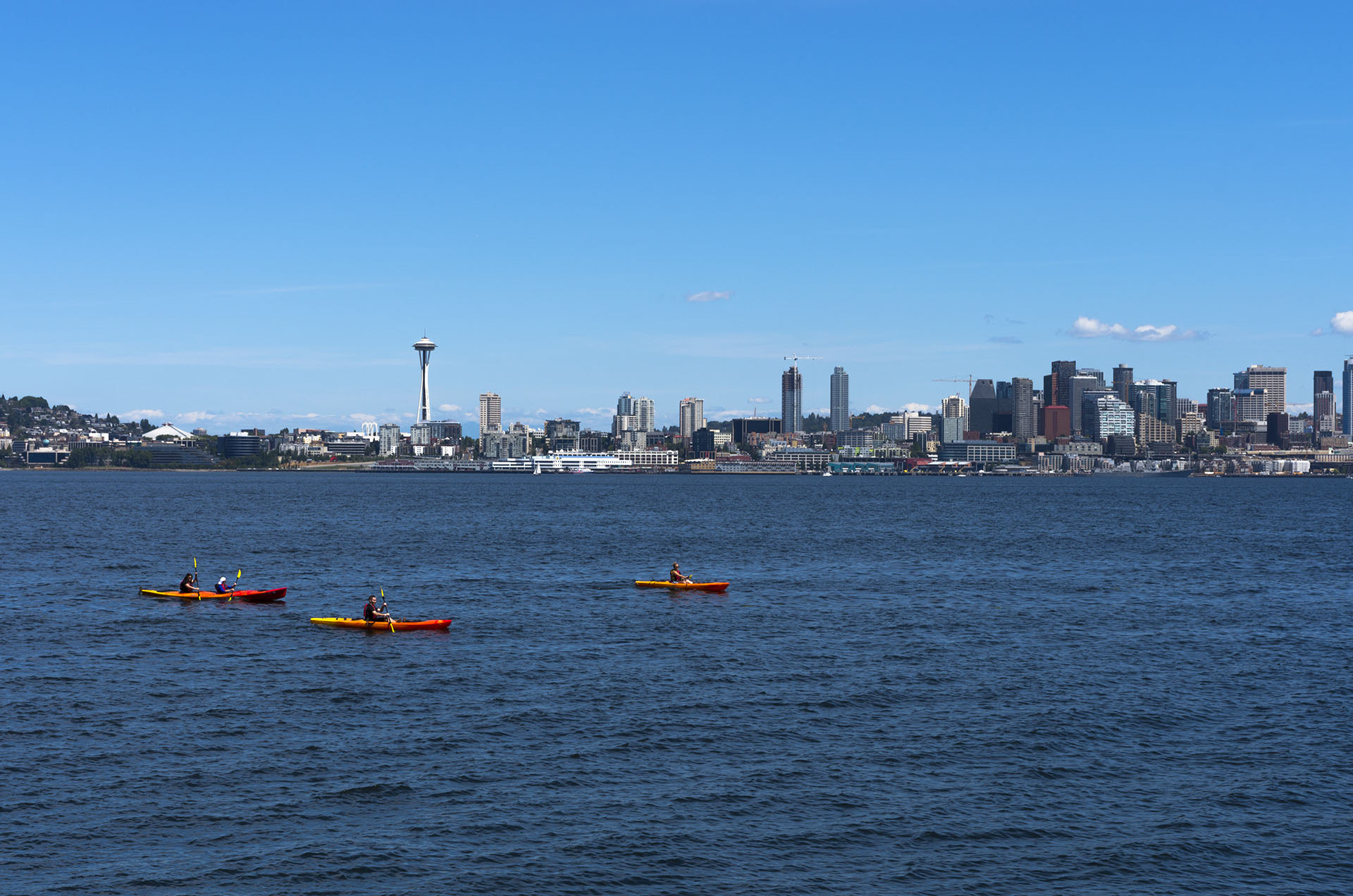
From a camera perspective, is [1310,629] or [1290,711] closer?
[1290,711]

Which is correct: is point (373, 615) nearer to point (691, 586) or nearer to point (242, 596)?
point (242, 596)

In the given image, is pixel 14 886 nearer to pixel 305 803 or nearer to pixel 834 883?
pixel 305 803

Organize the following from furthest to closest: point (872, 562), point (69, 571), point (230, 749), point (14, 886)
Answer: point (872, 562)
point (69, 571)
point (230, 749)
point (14, 886)

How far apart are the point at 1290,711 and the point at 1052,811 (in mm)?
18158

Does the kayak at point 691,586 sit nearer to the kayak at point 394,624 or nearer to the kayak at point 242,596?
the kayak at point 394,624

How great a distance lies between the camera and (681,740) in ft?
144

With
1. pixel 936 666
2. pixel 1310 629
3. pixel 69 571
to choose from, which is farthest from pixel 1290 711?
pixel 69 571

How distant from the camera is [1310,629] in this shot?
229 ft

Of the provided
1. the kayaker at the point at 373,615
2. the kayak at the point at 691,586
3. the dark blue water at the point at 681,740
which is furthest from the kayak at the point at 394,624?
the kayak at the point at 691,586

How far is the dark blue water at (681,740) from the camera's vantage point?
32438mm

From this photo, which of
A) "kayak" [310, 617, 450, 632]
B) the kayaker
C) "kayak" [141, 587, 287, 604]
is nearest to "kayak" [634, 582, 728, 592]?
"kayak" [310, 617, 450, 632]

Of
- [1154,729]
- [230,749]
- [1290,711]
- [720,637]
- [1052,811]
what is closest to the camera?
[1052,811]

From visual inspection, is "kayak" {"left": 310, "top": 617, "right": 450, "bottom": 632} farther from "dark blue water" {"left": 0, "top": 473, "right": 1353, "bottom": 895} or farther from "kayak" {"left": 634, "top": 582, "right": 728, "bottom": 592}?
"kayak" {"left": 634, "top": 582, "right": 728, "bottom": 592}

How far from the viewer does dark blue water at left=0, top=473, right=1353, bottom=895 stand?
32438 millimetres
